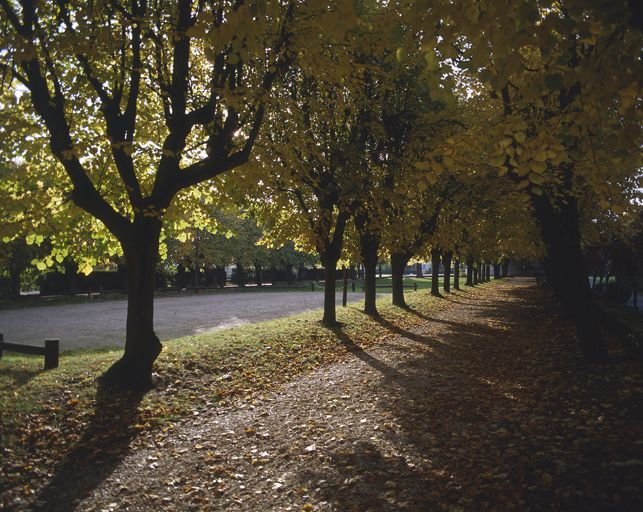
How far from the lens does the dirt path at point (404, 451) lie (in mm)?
4703

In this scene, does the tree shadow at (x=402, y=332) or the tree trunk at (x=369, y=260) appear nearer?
the tree shadow at (x=402, y=332)

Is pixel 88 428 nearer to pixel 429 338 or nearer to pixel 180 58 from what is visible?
pixel 180 58

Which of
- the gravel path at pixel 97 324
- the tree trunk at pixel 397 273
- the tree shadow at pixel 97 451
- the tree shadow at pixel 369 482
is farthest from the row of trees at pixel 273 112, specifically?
the tree trunk at pixel 397 273

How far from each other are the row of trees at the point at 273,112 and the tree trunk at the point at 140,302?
0.03 m

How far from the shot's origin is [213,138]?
874cm

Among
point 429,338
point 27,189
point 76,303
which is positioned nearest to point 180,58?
point 27,189

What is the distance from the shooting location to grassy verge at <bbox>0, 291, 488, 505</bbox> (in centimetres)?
612

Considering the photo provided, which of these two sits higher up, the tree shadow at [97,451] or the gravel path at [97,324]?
the tree shadow at [97,451]

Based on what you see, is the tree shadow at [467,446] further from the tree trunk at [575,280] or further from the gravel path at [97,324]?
the gravel path at [97,324]

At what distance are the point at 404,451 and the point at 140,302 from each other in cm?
552

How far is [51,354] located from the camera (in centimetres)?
966

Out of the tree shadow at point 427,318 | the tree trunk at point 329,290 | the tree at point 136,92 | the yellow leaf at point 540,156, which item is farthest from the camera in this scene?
the tree shadow at point 427,318

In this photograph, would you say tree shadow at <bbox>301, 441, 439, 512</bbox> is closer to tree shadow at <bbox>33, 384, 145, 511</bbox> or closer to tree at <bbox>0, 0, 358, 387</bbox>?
tree shadow at <bbox>33, 384, 145, 511</bbox>

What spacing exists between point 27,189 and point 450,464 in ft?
33.2
